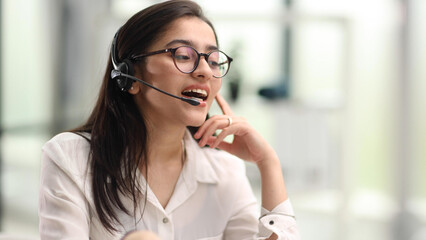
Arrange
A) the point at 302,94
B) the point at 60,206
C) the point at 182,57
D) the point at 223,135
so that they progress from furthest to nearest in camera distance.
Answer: the point at 302,94
the point at 223,135
the point at 182,57
the point at 60,206

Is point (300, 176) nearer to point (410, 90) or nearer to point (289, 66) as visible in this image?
point (289, 66)

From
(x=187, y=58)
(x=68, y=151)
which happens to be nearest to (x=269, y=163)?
(x=187, y=58)

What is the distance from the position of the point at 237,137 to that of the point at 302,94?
7.90 ft

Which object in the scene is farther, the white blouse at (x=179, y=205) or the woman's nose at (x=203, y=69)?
the woman's nose at (x=203, y=69)

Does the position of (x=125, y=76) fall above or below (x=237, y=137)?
above

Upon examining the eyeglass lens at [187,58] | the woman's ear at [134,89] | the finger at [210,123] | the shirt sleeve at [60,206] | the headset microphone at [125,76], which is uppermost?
the eyeglass lens at [187,58]

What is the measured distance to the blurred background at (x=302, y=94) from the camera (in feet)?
10.1

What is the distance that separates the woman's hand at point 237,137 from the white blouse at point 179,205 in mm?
59

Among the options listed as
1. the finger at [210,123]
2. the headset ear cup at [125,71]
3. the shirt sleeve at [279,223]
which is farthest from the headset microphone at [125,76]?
the shirt sleeve at [279,223]

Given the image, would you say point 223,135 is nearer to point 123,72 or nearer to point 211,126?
point 211,126

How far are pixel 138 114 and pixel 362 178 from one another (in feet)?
10.6

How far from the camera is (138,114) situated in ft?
4.42

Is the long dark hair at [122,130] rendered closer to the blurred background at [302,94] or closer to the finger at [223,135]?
the finger at [223,135]

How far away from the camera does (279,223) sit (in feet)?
4.26
